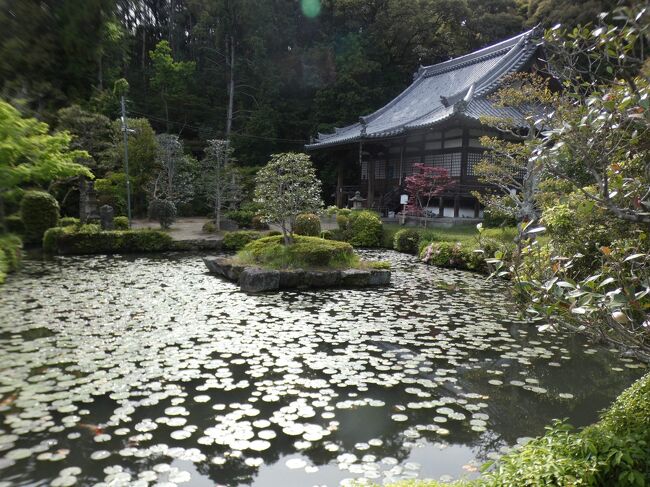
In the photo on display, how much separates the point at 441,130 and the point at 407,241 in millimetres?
6016

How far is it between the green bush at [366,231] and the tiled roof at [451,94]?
4453 mm

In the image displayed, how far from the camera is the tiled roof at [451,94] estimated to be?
1862 cm

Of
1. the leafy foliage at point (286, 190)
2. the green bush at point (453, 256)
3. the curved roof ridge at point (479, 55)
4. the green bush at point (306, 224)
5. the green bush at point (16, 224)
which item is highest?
the curved roof ridge at point (479, 55)

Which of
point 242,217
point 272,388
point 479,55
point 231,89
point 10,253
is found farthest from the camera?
point 231,89

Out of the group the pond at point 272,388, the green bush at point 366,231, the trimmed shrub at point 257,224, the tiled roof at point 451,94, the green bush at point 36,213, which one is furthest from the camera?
the trimmed shrub at point 257,224

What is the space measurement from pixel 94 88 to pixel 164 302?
5308mm

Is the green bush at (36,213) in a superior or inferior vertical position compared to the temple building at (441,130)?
inferior

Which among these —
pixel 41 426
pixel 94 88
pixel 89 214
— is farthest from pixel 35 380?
pixel 89 214

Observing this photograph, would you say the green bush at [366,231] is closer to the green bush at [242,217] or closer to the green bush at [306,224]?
the green bush at [306,224]

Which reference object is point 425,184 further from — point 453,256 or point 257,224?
point 257,224

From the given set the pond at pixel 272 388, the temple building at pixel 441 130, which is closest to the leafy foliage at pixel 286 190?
the pond at pixel 272 388

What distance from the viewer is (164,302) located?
833 cm

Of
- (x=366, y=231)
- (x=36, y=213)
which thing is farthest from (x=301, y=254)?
(x=36, y=213)

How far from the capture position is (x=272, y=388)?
186 inches
